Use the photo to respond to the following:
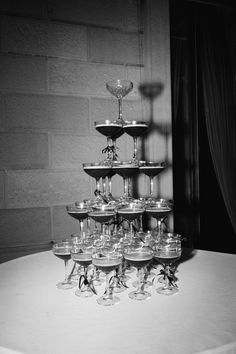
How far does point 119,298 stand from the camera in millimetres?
1268

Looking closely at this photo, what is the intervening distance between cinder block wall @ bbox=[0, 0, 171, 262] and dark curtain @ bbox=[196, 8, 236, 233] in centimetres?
124

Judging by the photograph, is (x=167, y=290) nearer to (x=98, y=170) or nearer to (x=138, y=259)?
(x=138, y=259)

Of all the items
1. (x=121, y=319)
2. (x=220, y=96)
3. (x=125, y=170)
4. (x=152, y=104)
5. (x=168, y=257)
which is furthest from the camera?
(x=220, y=96)

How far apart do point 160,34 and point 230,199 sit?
6.03ft

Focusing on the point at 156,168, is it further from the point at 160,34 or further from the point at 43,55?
the point at 160,34

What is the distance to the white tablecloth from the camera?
2.98ft

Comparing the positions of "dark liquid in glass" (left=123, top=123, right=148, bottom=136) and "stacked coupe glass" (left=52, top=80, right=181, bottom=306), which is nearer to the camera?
"stacked coupe glass" (left=52, top=80, right=181, bottom=306)

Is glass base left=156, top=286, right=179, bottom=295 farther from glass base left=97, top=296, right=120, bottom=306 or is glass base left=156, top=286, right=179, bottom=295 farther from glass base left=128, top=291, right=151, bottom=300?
glass base left=97, top=296, right=120, bottom=306

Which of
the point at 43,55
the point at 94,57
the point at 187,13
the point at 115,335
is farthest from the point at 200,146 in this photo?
the point at 115,335

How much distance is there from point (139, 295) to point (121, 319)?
0.22 metres

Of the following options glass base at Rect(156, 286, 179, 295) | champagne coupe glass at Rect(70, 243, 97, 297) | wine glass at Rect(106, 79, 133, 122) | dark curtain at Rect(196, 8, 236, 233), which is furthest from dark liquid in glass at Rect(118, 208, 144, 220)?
dark curtain at Rect(196, 8, 236, 233)

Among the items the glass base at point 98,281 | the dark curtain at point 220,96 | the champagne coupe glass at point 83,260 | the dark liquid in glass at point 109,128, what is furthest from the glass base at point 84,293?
the dark curtain at point 220,96

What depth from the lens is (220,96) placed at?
3729mm

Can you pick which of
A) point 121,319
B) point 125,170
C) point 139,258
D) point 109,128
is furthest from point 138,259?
point 109,128
